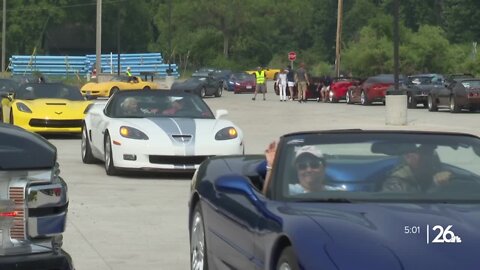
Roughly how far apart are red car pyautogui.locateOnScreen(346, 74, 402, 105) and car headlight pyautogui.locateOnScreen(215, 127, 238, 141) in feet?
102

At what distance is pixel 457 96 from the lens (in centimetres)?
3919

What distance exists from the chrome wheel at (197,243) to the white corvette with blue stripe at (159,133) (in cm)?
689

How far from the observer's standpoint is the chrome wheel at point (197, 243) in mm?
7680

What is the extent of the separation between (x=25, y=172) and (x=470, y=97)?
34.9 meters

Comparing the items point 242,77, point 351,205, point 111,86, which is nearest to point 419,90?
point 111,86

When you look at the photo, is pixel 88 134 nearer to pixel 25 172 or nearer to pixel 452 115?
pixel 25 172

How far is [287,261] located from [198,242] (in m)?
2.46

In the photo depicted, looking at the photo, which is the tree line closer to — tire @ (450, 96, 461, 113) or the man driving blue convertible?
tire @ (450, 96, 461, 113)

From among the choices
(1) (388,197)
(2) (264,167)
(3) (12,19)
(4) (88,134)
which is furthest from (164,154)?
(3) (12,19)

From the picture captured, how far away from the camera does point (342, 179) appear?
20.8ft

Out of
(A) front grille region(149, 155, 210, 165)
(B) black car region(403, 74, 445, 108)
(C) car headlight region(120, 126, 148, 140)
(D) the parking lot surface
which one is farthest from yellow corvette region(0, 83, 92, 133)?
(B) black car region(403, 74, 445, 108)

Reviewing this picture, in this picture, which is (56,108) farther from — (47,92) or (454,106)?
(454,106)

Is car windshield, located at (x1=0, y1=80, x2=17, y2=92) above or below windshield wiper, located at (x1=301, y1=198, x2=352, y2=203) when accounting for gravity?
below

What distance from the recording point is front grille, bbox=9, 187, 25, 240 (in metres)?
5.02
